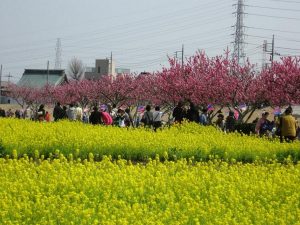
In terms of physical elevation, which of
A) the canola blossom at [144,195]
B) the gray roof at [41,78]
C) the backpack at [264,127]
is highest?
the gray roof at [41,78]

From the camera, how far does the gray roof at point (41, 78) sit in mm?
80188

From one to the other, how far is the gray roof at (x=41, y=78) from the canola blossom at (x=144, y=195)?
70011 millimetres

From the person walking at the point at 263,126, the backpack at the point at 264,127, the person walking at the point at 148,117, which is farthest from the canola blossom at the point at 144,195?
the person walking at the point at 148,117

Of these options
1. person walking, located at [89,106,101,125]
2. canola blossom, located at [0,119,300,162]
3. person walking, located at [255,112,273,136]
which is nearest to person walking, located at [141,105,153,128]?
person walking, located at [89,106,101,125]

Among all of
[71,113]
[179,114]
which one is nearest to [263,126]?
[179,114]

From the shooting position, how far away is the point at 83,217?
22.4ft

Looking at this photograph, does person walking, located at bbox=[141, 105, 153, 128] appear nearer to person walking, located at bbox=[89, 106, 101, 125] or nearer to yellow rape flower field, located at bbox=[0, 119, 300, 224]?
person walking, located at bbox=[89, 106, 101, 125]

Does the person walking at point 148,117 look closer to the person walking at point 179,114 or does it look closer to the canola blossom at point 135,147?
the person walking at point 179,114

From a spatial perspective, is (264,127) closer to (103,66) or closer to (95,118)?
(95,118)

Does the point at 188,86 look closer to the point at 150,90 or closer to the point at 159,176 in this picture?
the point at 150,90

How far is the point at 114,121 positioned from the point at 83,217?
19012mm

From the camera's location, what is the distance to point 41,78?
82.8 meters

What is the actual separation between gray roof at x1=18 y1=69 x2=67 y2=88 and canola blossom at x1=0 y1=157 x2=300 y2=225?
230 ft

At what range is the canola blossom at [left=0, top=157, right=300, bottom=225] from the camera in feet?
22.6
